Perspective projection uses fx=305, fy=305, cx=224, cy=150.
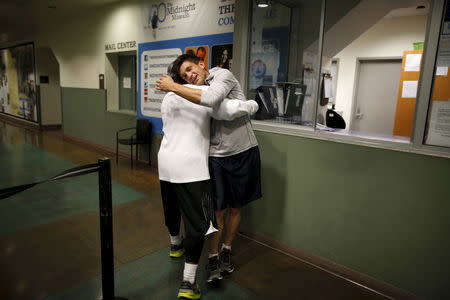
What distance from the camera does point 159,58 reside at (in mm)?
4863

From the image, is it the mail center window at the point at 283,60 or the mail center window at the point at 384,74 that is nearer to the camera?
the mail center window at the point at 283,60

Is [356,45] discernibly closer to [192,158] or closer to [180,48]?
[180,48]

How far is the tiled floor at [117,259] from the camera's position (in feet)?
7.02

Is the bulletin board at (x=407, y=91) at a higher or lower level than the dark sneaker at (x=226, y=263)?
higher

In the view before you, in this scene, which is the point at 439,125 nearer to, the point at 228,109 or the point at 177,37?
the point at 228,109

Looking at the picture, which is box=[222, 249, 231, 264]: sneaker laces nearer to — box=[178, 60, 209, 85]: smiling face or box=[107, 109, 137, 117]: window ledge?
box=[178, 60, 209, 85]: smiling face

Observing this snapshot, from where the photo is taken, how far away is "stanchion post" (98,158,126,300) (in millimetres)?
1768

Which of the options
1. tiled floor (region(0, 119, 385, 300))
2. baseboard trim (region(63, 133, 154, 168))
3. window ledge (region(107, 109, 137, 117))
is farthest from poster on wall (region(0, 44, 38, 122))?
tiled floor (region(0, 119, 385, 300))

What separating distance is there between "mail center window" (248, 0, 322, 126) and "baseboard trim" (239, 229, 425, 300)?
1115mm

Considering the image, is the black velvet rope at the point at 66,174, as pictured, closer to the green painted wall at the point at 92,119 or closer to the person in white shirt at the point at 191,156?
the person in white shirt at the point at 191,156

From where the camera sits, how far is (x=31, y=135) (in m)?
8.15

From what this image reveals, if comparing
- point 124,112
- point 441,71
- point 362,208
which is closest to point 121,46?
point 124,112

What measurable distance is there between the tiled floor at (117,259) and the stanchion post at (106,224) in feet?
0.81

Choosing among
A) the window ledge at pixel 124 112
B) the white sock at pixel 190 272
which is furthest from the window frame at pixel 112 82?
the white sock at pixel 190 272
